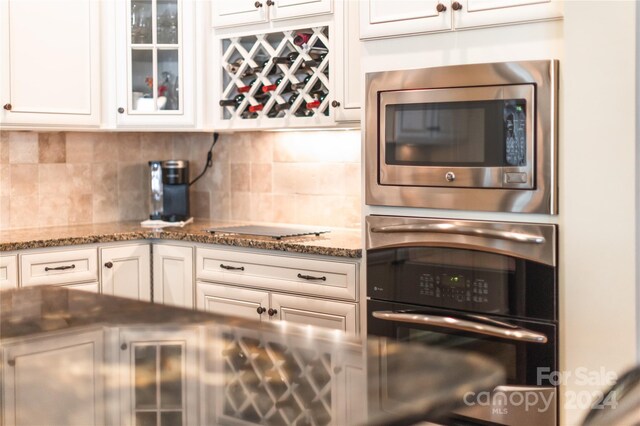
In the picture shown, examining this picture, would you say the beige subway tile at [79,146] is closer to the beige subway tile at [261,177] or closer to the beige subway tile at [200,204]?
the beige subway tile at [200,204]

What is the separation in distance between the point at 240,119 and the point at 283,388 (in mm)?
3029

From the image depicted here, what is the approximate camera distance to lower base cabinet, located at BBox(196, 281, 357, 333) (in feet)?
11.0

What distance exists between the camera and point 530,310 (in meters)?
2.77

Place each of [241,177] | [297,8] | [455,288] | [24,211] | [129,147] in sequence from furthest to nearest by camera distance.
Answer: [129,147] < [241,177] < [24,211] < [297,8] < [455,288]

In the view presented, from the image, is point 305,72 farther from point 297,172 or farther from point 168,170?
point 168,170

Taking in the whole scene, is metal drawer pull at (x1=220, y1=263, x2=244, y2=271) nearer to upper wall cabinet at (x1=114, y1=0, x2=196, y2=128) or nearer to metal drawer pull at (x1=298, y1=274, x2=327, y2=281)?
metal drawer pull at (x1=298, y1=274, x2=327, y2=281)

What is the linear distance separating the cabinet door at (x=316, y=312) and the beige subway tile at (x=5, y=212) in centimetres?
149

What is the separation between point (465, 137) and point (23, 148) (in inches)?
93.1

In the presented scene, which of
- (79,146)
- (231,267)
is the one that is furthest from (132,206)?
(231,267)

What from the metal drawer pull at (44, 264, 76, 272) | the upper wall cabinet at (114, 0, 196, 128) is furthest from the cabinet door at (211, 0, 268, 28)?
the metal drawer pull at (44, 264, 76, 272)

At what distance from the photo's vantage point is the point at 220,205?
15.3 ft

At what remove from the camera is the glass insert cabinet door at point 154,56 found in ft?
13.5

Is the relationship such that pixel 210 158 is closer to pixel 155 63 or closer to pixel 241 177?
pixel 241 177

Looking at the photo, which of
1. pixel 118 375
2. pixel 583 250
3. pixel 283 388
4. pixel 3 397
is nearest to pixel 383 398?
pixel 283 388
